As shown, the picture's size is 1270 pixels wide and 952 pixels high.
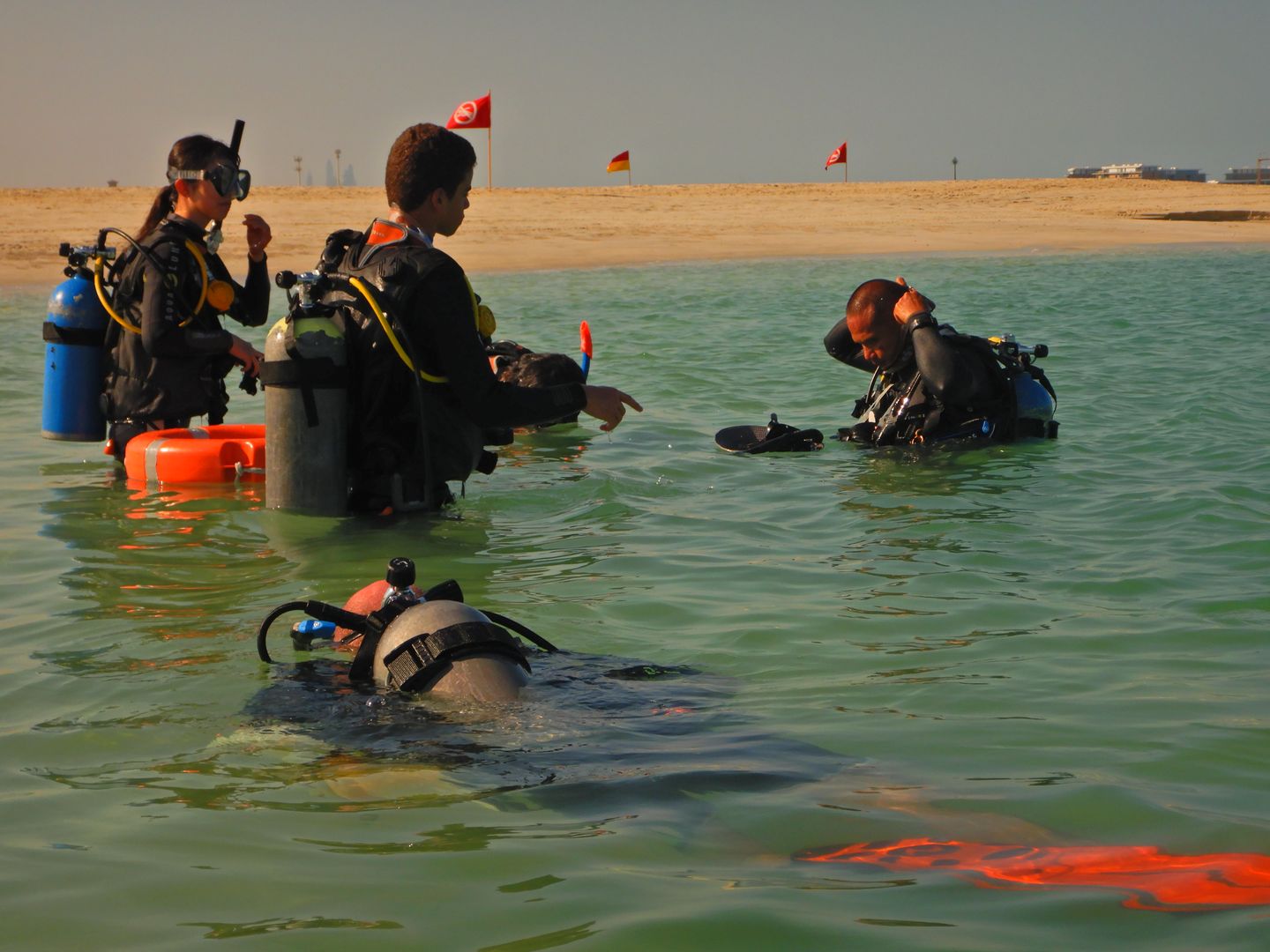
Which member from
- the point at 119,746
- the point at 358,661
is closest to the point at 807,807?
the point at 358,661

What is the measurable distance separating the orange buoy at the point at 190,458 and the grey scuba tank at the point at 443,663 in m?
3.03

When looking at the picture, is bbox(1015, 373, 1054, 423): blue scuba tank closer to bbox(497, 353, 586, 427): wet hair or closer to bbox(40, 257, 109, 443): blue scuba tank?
bbox(497, 353, 586, 427): wet hair

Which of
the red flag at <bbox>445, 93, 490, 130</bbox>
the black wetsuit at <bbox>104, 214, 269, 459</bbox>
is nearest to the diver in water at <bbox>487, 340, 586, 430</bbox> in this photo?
the black wetsuit at <bbox>104, 214, 269, 459</bbox>

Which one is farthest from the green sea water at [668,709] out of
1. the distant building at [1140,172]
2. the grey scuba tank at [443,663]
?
the distant building at [1140,172]

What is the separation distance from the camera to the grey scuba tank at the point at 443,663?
336 centimetres

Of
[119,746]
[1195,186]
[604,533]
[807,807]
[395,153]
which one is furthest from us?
[1195,186]

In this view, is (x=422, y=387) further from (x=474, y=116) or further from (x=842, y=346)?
(x=474, y=116)

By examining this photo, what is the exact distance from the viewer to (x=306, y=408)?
5012mm

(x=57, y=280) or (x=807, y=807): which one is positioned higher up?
(x=57, y=280)

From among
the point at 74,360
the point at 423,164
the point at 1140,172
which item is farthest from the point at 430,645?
the point at 1140,172

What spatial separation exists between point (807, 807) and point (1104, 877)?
2.15 feet

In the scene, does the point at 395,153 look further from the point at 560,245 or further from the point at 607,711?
the point at 560,245

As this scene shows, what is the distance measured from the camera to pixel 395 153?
5051mm

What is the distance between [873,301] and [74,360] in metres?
3.92
